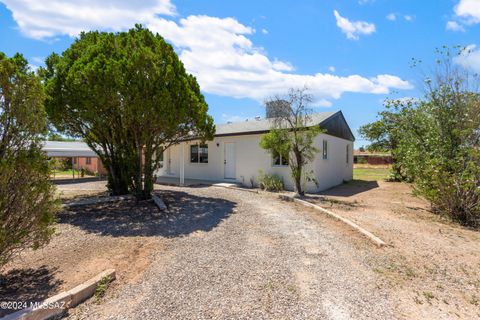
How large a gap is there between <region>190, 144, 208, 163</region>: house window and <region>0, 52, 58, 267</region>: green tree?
12378 millimetres

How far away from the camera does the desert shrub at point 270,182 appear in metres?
12.5

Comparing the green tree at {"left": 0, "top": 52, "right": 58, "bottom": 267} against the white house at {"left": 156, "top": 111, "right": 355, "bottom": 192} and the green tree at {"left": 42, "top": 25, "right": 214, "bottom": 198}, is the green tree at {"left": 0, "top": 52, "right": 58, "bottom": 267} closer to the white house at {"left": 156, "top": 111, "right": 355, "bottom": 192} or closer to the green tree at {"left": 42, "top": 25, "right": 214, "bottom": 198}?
the green tree at {"left": 42, "top": 25, "right": 214, "bottom": 198}

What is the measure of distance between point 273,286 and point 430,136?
8.31 m

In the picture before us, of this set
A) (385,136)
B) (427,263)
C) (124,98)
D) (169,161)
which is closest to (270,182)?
(124,98)

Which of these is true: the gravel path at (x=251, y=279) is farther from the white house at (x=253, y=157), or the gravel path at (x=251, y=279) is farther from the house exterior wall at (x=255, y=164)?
the white house at (x=253, y=157)

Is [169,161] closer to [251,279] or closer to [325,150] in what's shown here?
[325,150]

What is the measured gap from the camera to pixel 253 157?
1387 cm

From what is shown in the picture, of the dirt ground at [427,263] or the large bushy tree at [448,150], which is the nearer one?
the dirt ground at [427,263]

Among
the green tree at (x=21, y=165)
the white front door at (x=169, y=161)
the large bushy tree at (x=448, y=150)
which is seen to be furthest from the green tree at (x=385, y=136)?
the green tree at (x=21, y=165)

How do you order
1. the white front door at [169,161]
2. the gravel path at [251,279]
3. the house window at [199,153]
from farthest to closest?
the white front door at [169,161]
the house window at [199,153]
the gravel path at [251,279]

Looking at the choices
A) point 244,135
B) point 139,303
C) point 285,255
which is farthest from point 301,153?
point 139,303

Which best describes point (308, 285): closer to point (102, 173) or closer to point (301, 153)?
point (301, 153)

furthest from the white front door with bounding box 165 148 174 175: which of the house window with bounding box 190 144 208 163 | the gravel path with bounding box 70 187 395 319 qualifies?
the gravel path with bounding box 70 187 395 319

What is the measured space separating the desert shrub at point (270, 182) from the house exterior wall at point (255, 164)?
28cm
